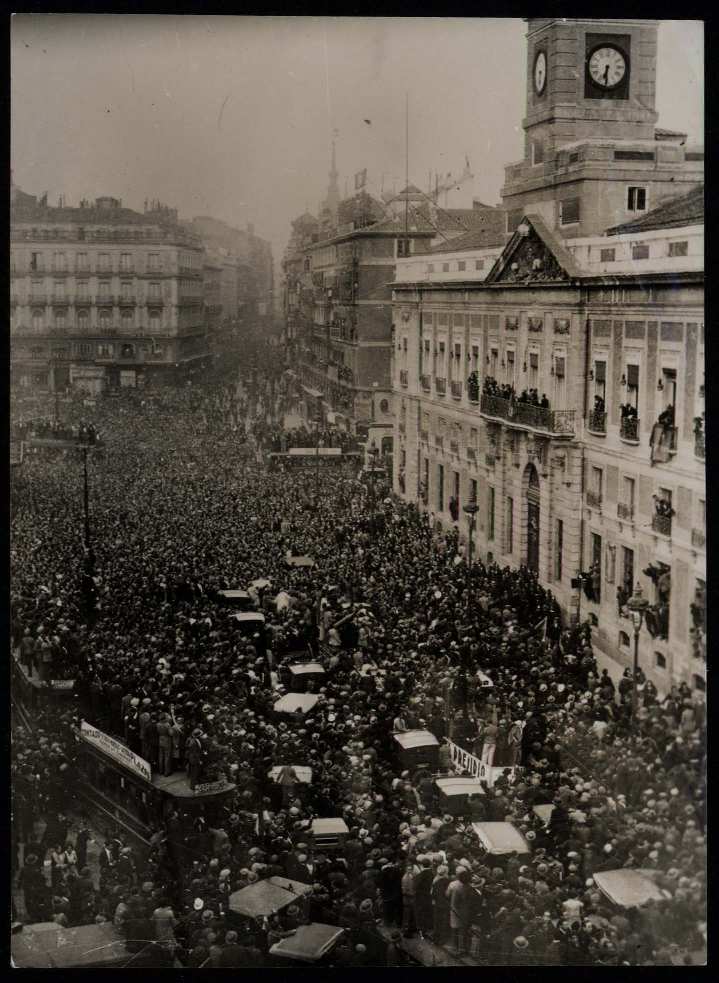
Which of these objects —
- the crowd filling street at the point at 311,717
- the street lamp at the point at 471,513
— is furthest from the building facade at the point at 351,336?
the street lamp at the point at 471,513

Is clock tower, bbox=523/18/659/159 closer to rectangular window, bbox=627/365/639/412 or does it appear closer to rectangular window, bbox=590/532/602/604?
rectangular window, bbox=627/365/639/412

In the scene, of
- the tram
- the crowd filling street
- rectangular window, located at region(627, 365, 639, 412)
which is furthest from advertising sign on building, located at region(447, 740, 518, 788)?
rectangular window, located at region(627, 365, 639, 412)

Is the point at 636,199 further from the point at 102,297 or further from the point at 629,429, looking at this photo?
the point at 102,297

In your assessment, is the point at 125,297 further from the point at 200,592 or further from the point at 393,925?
the point at 393,925

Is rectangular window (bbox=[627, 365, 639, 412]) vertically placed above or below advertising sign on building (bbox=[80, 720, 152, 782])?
above

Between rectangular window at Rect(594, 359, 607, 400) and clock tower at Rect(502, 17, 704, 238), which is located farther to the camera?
rectangular window at Rect(594, 359, 607, 400)

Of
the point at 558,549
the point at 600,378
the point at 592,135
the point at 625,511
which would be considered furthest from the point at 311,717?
the point at 592,135

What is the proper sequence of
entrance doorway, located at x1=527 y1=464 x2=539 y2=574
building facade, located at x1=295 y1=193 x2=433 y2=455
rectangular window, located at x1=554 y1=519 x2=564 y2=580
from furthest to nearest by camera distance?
1. building facade, located at x1=295 y1=193 x2=433 y2=455
2. entrance doorway, located at x1=527 y1=464 x2=539 y2=574
3. rectangular window, located at x1=554 y1=519 x2=564 y2=580

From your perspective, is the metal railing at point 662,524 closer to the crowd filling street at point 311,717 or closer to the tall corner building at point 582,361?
the tall corner building at point 582,361
